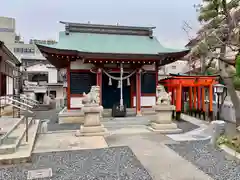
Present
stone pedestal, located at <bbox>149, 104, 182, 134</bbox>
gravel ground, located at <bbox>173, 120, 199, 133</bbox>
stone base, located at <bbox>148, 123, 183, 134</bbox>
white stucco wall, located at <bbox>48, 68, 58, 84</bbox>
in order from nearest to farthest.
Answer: stone base, located at <bbox>148, 123, 183, 134</bbox>
stone pedestal, located at <bbox>149, 104, 182, 134</bbox>
gravel ground, located at <bbox>173, 120, 199, 133</bbox>
white stucco wall, located at <bbox>48, 68, 58, 84</bbox>

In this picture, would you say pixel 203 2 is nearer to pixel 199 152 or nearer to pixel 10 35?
pixel 199 152

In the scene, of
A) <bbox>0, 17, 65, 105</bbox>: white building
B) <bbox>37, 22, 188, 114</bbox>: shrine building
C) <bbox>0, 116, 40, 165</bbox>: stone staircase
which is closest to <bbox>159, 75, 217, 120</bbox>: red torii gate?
<bbox>37, 22, 188, 114</bbox>: shrine building

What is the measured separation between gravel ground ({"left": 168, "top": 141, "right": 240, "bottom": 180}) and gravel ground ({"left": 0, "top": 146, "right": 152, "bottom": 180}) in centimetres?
128

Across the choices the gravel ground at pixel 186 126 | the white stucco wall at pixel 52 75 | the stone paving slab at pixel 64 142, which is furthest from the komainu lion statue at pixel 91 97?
the white stucco wall at pixel 52 75

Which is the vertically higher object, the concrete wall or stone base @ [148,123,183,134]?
the concrete wall

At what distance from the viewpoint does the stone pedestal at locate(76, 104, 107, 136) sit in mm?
6945

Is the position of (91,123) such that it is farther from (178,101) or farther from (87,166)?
(178,101)

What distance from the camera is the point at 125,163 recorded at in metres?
4.35

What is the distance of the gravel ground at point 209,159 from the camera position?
381 centimetres

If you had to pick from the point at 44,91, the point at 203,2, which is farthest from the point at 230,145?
the point at 44,91

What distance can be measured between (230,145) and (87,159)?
369 centimetres

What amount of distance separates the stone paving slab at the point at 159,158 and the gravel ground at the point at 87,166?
226mm

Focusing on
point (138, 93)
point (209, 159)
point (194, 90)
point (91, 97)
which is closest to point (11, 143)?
point (91, 97)

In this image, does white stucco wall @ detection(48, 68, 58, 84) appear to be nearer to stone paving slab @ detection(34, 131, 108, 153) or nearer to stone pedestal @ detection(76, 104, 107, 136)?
stone paving slab @ detection(34, 131, 108, 153)
